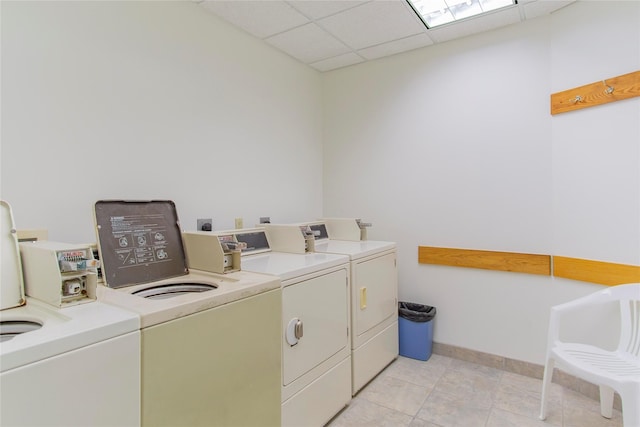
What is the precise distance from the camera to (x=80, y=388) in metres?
0.91

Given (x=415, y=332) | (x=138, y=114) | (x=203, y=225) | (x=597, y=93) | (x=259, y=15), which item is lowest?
(x=415, y=332)

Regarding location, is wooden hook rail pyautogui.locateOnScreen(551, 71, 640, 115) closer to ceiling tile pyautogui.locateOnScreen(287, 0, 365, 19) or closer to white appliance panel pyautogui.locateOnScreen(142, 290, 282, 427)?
ceiling tile pyautogui.locateOnScreen(287, 0, 365, 19)

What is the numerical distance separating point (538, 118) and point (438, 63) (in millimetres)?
919

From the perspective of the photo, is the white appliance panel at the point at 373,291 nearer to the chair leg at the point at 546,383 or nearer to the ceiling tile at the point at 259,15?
the chair leg at the point at 546,383

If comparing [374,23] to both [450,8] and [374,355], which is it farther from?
[374,355]

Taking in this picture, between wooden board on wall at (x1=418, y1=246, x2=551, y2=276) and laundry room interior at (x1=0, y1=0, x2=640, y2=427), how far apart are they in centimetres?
2

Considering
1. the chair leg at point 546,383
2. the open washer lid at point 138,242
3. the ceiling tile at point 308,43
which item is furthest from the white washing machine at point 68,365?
the ceiling tile at point 308,43

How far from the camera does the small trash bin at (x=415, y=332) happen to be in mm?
2795

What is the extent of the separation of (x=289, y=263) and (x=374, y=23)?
74.6 inches

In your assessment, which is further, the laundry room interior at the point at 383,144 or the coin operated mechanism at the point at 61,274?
the laundry room interior at the point at 383,144

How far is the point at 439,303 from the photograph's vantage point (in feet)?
9.66

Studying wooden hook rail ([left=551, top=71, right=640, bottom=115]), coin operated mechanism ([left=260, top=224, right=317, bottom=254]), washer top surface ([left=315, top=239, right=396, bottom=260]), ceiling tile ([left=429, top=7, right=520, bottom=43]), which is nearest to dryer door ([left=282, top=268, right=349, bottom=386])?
washer top surface ([left=315, top=239, right=396, bottom=260])

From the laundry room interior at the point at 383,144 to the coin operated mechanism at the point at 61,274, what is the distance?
518 mm

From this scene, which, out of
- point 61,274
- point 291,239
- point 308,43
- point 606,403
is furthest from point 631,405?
point 308,43
